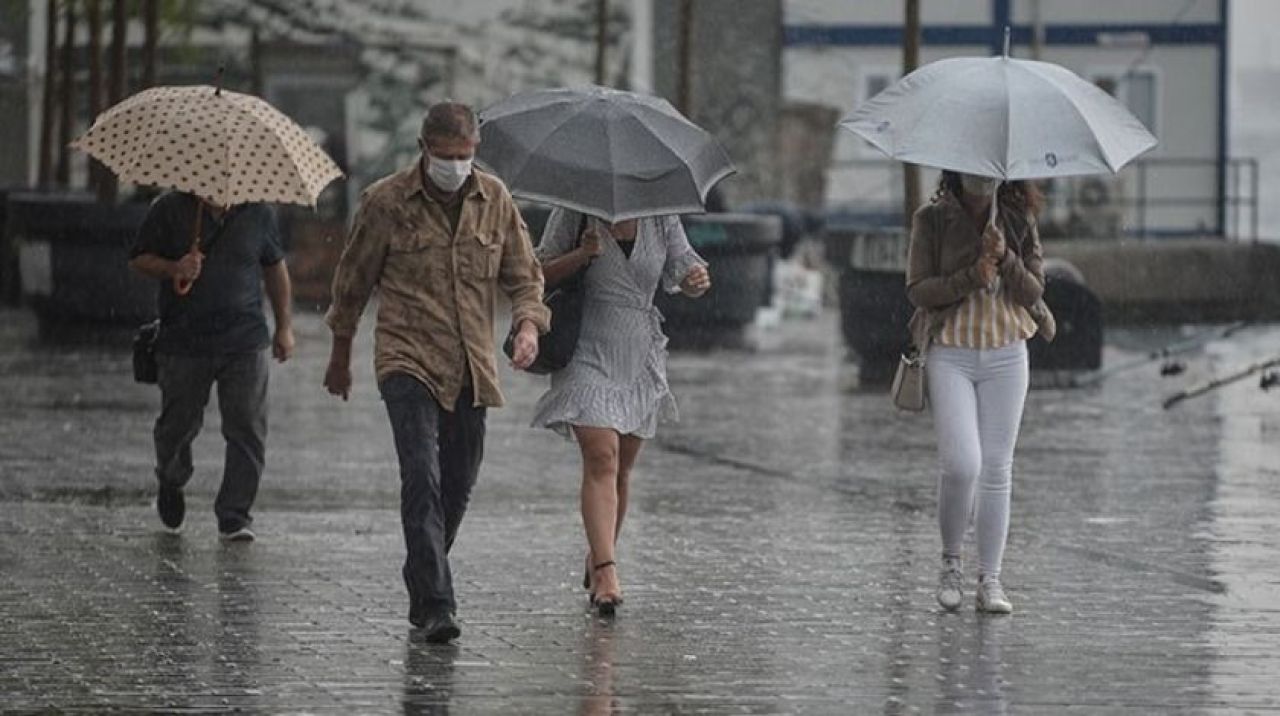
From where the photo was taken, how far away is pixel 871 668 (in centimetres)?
960

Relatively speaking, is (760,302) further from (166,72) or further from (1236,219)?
(1236,219)

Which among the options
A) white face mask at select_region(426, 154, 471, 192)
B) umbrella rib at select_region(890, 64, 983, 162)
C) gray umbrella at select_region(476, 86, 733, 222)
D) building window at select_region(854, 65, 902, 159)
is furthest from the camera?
building window at select_region(854, 65, 902, 159)

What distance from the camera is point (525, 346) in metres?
10.1

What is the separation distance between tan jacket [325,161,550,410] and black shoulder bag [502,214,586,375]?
18.0 inches

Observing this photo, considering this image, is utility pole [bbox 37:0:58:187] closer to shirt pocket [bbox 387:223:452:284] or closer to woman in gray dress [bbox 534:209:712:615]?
woman in gray dress [bbox 534:209:712:615]

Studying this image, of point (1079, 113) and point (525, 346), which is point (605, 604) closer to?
point (525, 346)

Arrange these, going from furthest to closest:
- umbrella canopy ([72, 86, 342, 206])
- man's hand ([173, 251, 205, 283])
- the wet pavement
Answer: man's hand ([173, 251, 205, 283]) < umbrella canopy ([72, 86, 342, 206]) < the wet pavement

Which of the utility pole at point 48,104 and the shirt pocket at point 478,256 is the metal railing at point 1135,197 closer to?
the utility pole at point 48,104

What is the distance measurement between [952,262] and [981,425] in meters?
0.54

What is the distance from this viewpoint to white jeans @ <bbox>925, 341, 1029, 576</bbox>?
10820 millimetres

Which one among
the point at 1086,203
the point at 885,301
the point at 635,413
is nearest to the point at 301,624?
the point at 635,413

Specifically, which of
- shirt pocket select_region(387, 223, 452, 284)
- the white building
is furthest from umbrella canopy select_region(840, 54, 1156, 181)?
the white building

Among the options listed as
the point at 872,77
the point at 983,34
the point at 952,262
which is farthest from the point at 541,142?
the point at 872,77

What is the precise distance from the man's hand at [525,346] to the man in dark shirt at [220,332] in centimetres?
287
